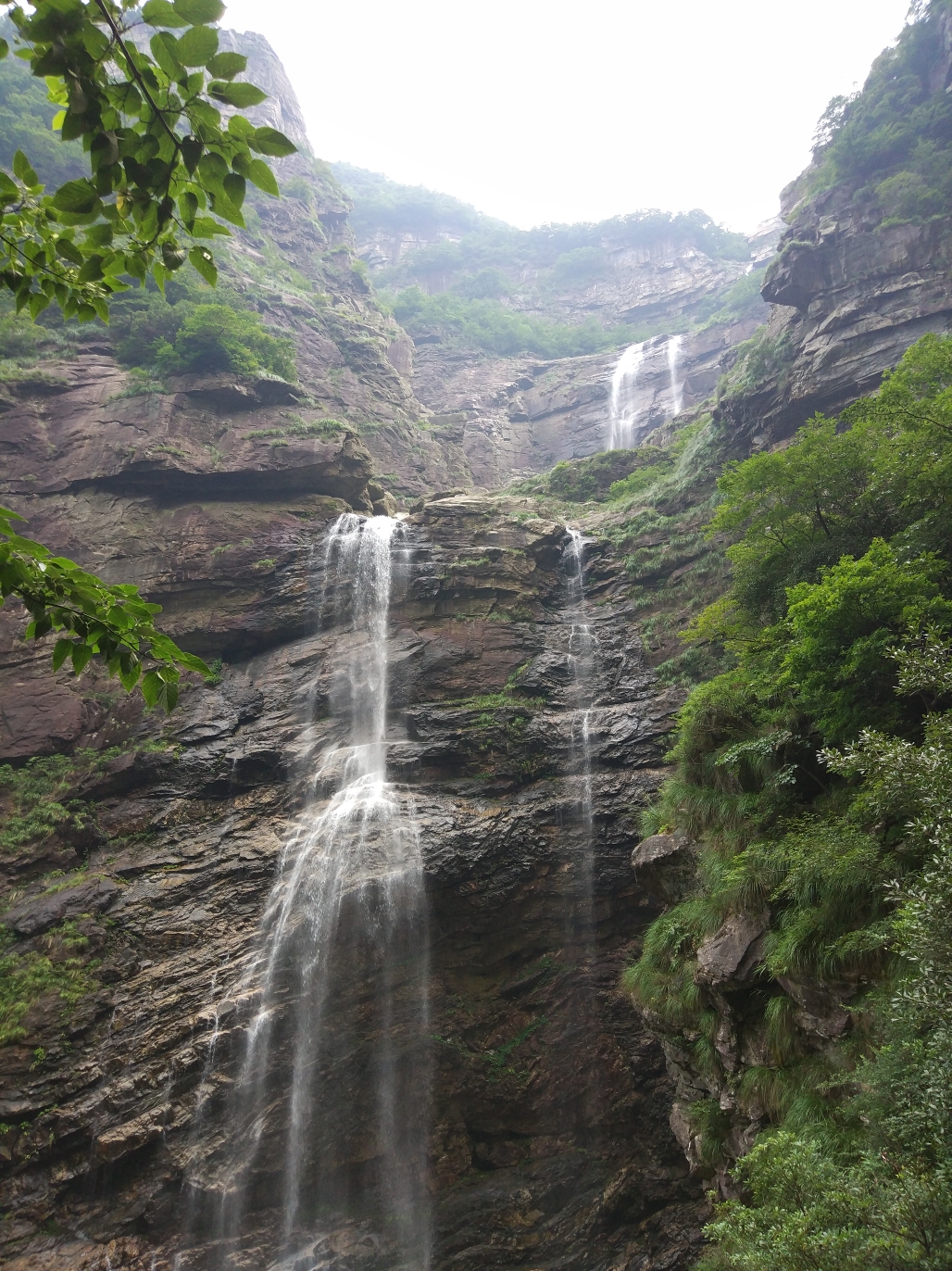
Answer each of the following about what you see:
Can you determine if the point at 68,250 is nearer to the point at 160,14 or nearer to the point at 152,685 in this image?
the point at 160,14

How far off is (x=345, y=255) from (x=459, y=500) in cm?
2971

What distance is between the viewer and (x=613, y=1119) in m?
12.2

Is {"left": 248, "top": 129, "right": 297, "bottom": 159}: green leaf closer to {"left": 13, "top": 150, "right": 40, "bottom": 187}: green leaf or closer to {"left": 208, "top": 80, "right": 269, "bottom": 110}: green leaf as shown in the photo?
{"left": 208, "top": 80, "right": 269, "bottom": 110}: green leaf

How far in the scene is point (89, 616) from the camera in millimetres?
2373

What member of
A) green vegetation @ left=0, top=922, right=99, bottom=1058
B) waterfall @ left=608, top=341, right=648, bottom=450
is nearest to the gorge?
green vegetation @ left=0, top=922, right=99, bottom=1058

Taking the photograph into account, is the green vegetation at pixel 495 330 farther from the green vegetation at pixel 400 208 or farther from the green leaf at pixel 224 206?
the green leaf at pixel 224 206

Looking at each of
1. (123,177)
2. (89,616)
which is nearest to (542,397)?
(123,177)

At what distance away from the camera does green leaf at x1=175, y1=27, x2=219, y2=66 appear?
2.10m

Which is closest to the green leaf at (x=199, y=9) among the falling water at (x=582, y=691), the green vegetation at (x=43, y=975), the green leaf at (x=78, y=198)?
the green leaf at (x=78, y=198)

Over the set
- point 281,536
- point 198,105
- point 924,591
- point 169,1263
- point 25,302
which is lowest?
point 169,1263

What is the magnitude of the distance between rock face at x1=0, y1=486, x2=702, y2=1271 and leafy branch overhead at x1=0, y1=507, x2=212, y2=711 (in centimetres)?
1201

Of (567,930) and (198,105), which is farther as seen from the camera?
(567,930)

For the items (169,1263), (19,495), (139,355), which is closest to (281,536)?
(19,495)

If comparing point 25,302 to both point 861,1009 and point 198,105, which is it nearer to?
point 198,105
